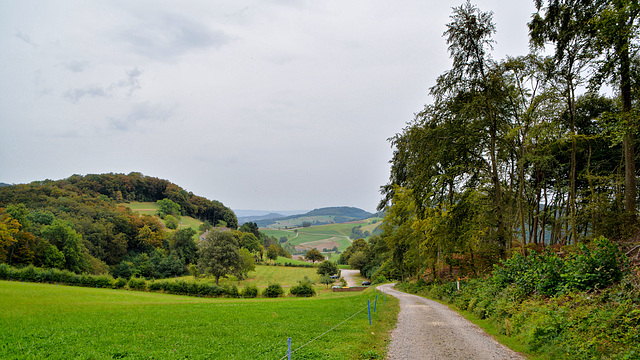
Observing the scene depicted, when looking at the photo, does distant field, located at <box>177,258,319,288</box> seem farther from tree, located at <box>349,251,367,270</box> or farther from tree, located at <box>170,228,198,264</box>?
tree, located at <box>170,228,198,264</box>

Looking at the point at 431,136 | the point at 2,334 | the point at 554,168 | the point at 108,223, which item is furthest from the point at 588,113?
the point at 108,223

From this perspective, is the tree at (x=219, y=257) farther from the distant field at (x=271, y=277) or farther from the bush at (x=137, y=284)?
the bush at (x=137, y=284)

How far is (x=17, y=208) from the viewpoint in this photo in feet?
219

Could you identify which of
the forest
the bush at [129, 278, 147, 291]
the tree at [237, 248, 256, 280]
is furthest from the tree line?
the forest

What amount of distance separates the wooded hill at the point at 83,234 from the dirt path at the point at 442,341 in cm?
7332

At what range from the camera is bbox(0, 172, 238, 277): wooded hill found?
197ft

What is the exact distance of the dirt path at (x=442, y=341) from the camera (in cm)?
784

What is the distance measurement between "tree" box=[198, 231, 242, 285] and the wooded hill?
2778 cm

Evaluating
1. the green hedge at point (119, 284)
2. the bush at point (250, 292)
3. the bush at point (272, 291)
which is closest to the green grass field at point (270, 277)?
the green hedge at point (119, 284)

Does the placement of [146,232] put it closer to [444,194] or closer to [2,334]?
[2,334]

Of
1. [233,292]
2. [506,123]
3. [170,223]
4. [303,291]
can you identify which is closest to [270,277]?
[233,292]

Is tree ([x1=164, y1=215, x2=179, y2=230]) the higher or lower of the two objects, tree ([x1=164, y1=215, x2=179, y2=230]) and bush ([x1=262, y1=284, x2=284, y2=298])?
the higher

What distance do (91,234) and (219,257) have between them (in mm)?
46808

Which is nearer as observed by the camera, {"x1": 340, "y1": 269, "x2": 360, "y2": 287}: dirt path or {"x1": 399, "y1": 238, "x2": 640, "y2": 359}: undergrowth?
{"x1": 399, "y1": 238, "x2": 640, "y2": 359}: undergrowth
